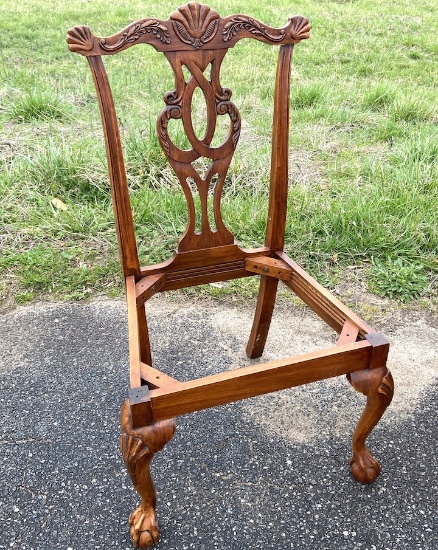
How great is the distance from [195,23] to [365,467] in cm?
137

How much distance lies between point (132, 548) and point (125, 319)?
43.5 inches

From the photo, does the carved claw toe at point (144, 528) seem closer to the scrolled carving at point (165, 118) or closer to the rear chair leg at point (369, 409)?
the rear chair leg at point (369, 409)

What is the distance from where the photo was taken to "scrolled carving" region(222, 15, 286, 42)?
1.53 m

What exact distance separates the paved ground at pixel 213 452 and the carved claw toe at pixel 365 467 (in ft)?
0.11

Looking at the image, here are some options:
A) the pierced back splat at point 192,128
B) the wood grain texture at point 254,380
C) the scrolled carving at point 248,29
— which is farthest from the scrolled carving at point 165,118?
the wood grain texture at point 254,380

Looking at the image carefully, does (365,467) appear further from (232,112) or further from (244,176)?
(244,176)

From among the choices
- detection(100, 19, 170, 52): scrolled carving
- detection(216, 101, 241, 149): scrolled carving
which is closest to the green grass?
detection(216, 101, 241, 149): scrolled carving

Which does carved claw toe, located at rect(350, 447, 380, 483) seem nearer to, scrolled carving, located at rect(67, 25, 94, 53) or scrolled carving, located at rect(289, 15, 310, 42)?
scrolled carving, located at rect(289, 15, 310, 42)

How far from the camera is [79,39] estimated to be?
1.39 metres

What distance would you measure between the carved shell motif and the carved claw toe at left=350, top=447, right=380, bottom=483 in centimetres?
128

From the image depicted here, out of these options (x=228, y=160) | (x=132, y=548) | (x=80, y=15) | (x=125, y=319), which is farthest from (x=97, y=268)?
(x=80, y=15)

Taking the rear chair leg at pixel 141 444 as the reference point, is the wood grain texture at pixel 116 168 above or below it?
above

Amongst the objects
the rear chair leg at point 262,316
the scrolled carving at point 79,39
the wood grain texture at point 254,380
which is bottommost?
the rear chair leg at point 262,316

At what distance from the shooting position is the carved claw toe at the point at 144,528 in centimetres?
144
